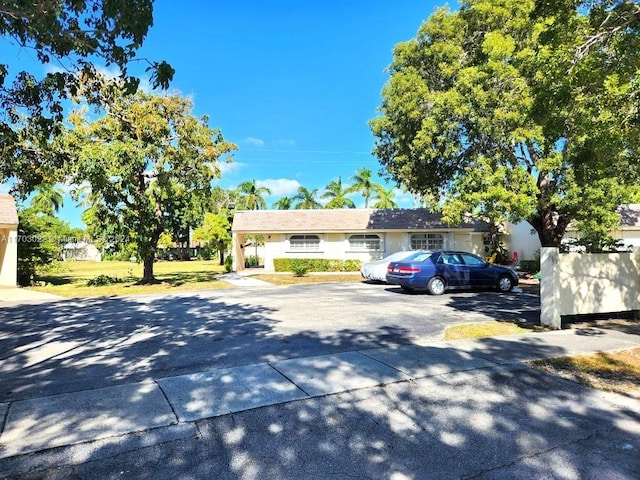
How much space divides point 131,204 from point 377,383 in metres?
17.0

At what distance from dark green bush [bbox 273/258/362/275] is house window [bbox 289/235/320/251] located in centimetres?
176

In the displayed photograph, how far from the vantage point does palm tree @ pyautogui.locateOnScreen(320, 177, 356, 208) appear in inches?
1823

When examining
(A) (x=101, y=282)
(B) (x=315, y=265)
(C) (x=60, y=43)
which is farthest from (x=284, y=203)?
(C) (x=60, y=43)

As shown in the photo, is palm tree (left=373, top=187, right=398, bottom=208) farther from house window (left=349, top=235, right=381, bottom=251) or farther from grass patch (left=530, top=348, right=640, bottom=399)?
grass patch (left=530, top=348, right=640, bottom=399)

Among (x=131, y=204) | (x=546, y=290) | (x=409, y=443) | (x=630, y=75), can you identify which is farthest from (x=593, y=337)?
(x=131, y=204)

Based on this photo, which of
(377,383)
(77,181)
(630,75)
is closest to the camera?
(377,383)

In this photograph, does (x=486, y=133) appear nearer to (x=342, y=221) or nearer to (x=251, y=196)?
(x=342, y=221)

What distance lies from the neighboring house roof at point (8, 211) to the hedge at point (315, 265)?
1387 cm

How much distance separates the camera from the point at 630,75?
7066 mm

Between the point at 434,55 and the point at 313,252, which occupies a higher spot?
the point at 434,55

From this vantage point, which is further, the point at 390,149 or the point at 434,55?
the point at 390,149

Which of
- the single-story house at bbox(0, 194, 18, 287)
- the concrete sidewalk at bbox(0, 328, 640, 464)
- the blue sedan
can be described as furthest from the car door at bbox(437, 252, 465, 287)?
the single-story house at bbox(0, 194, 18, 287)

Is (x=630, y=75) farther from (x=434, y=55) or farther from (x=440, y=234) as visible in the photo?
(x=440, y=234)

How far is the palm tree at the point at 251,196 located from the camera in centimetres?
4938
